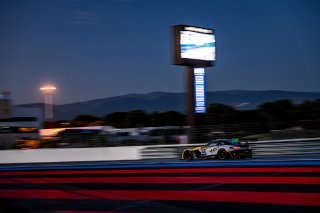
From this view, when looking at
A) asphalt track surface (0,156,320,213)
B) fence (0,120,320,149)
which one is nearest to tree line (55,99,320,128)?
fence (0,120,320,149)

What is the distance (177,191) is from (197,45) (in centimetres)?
1782

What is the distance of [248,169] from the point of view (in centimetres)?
1419

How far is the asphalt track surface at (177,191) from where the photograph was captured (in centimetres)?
832

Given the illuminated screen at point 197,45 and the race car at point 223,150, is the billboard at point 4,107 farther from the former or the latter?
the illuminated screen at point 197,45

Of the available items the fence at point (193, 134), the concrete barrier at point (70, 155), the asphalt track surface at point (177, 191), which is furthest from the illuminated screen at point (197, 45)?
the asphalt track surface at point (177, 191)

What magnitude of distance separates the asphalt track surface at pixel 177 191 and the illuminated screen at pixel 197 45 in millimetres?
12642

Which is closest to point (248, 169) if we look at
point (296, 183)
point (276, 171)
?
point (276, 171)

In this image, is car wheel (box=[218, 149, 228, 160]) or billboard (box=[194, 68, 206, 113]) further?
billboard (box=[194, 68, 206, 113])

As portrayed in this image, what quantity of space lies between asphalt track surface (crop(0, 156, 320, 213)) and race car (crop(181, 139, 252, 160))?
408cm

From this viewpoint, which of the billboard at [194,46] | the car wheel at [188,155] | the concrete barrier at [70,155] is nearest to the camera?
the car wheel at [188,155]

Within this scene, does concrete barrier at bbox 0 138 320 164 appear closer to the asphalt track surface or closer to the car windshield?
the car windshield

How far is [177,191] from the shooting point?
10.5 metres

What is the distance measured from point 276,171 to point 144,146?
34.8 feet

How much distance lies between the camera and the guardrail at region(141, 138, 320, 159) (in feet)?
63.2
